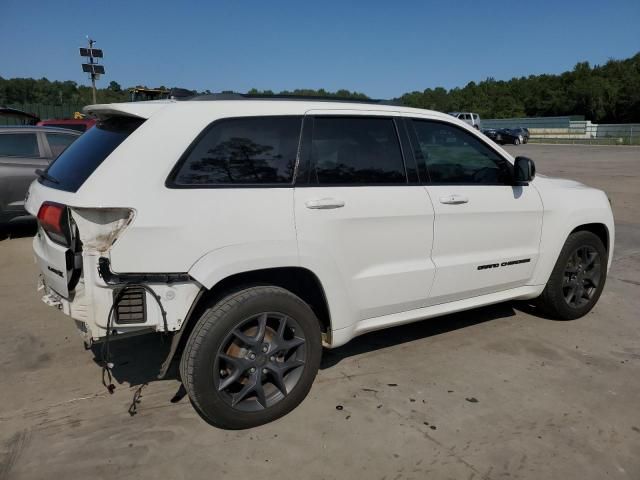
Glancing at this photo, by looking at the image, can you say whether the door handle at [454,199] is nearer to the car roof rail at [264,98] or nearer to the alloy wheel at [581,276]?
the car roof rail at [264,98]

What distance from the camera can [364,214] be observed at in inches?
126

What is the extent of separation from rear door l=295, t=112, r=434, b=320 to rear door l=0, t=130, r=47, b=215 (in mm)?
6278

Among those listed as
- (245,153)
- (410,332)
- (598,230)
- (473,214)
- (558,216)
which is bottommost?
(410,332)

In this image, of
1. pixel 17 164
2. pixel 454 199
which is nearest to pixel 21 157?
pixel 17 164

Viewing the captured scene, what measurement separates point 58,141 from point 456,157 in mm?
6861

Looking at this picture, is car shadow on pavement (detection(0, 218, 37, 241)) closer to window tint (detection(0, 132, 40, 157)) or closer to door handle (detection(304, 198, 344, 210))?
window tint (detection(0, 132, 40, 157))

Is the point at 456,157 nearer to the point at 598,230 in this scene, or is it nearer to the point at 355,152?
the point at 355,152

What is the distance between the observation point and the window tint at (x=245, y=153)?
2.84 metres

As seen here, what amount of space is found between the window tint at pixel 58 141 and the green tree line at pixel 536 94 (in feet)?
158

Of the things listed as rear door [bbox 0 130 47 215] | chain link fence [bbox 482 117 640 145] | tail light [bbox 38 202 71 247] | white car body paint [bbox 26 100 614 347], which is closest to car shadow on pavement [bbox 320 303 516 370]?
white car body paint [bbox 26 100 614 347]

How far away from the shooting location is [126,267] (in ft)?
8.62

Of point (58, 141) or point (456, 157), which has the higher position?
point (456, 157)

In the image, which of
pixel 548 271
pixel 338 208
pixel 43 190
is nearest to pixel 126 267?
pixel 43 190

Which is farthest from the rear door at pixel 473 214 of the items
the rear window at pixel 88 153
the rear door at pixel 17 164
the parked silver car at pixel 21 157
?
the rear door at pixel 17 164
